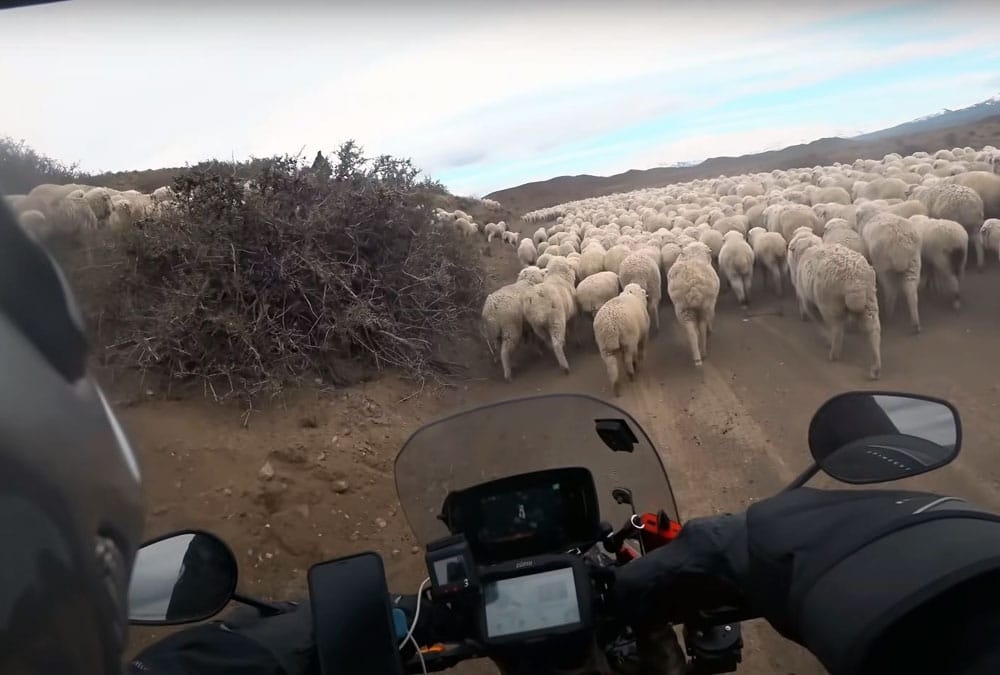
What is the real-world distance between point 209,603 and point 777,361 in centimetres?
815

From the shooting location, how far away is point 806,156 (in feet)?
164

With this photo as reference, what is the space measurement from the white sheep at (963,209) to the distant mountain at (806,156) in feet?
84.9

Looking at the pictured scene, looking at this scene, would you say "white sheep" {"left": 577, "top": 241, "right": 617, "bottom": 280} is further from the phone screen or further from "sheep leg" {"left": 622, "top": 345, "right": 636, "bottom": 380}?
the phone screen

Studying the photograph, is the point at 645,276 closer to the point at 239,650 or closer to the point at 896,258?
the point at 896,258

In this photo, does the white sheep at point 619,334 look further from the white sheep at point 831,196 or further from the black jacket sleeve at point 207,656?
the white sheep at point 831,196

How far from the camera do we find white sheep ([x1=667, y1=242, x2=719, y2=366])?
915 cm

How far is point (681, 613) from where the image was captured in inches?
70.7

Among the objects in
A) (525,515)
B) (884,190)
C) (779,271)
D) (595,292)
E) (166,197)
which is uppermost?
(166,197)

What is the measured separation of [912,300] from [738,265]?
274 centimetres

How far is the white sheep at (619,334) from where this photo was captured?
8500mm

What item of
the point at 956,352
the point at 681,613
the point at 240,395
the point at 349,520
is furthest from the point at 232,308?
the point at 956,352

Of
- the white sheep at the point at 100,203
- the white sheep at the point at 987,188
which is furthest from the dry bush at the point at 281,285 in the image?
the white sheep at the point at 987,188

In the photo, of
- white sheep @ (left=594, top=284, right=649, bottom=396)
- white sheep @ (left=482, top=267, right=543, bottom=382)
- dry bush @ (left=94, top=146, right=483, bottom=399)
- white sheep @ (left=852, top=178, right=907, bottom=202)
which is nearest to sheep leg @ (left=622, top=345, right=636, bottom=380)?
white sheep @ (left=594, top=284, right=649, bottom=396)

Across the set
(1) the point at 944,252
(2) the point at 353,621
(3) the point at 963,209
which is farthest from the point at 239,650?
(3) the point at 963,209
